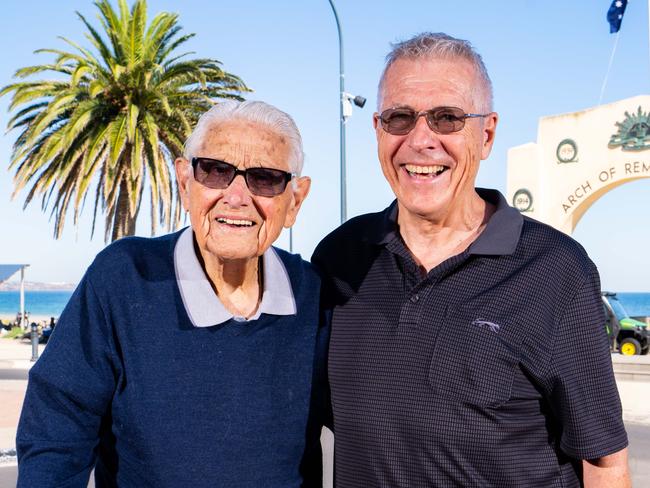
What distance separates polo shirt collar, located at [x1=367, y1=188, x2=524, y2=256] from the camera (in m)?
2.72

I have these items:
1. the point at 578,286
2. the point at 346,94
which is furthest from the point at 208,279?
the point at 346,94

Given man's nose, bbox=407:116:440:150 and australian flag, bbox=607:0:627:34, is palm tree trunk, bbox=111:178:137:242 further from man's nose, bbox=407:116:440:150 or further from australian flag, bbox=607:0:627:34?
man's nose, bbox=407:116:440:150

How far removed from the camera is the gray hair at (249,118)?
2.66 m

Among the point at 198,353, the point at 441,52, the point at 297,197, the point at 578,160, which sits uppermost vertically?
the point at 441,52

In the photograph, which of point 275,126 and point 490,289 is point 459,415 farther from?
point 275,126

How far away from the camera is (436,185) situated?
2945 mm

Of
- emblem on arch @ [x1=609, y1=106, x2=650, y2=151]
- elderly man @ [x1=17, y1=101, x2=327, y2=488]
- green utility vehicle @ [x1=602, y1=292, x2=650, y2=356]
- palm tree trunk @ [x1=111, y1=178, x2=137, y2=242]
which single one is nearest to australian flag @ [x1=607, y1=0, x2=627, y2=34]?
emblem on arch @ [x1=609, y1=106, x2=650, y2=151]

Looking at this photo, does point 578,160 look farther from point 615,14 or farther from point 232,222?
point 232,222

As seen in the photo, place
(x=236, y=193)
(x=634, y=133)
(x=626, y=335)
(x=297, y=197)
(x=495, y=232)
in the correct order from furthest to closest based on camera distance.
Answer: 1. (x=626, y=335)
2. (x=634, y=133)
3. (x=297, y=197)
4. (x=495, y=232)
5. (x=236, y=193)

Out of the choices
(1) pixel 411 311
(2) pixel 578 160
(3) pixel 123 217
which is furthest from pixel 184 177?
(2) pixel 578 160

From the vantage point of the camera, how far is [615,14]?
22938 millimetres

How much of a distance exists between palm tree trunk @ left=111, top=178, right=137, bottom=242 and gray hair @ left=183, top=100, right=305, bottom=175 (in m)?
14.6

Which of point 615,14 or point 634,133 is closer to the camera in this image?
point 634,133

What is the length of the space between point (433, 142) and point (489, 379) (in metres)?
0.88
